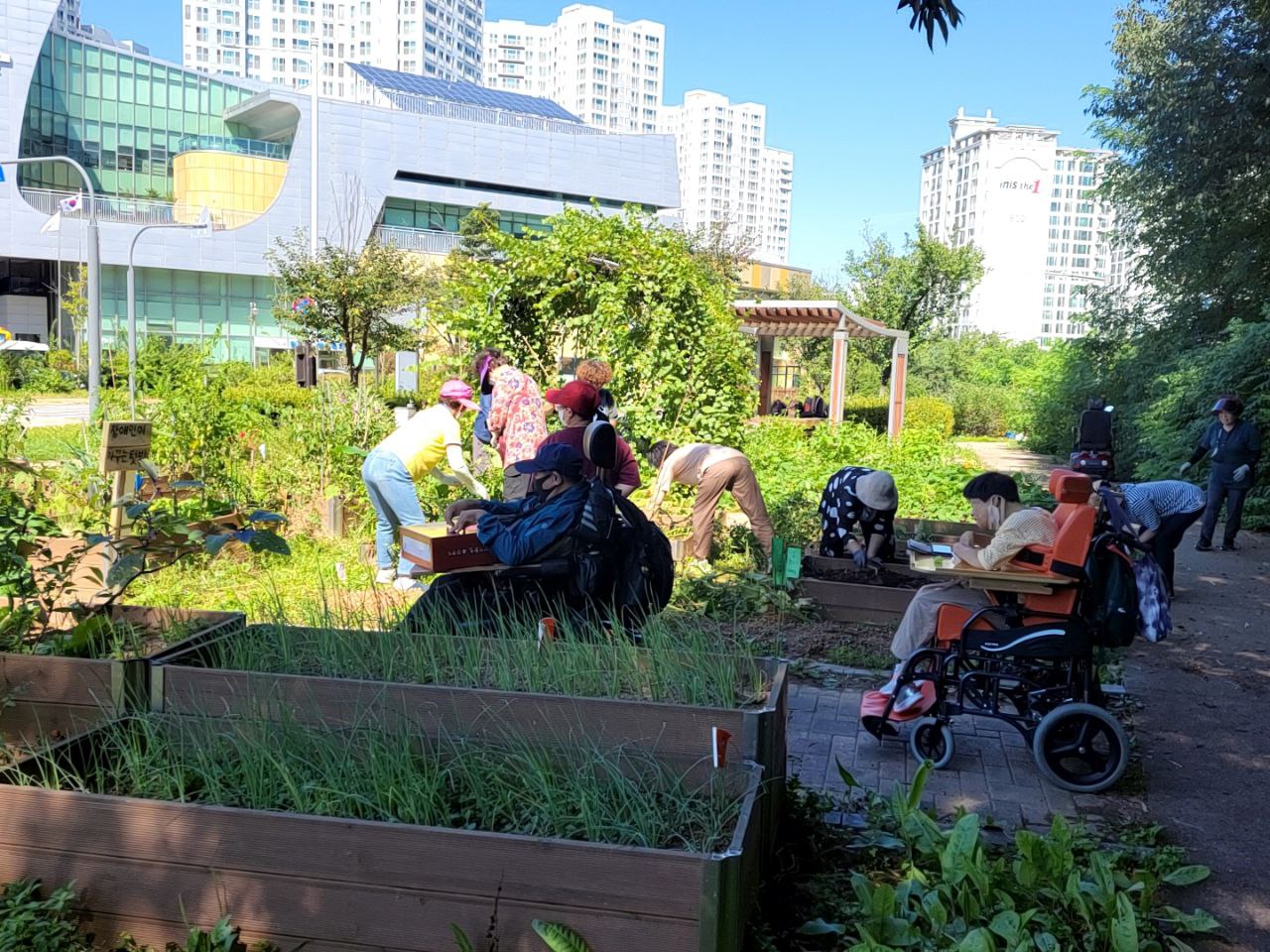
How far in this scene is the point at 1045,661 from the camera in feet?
16.2

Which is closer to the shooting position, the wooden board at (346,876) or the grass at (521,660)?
the wooden board at (346,876)

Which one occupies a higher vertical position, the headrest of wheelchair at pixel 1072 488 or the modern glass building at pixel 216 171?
the modern glass building at pixel 216 171

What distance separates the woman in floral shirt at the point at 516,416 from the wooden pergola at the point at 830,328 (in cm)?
1129

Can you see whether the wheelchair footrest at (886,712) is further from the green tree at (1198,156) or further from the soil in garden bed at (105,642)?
the green tree at (1198,156)

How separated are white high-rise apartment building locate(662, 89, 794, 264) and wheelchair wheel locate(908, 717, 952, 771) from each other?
6784 inches

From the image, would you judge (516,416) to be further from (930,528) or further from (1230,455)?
(1230,455)

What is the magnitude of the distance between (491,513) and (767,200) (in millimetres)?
188957

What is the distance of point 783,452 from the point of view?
14.5 m

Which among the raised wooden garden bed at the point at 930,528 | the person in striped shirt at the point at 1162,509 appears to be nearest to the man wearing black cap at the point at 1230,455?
the person in striped shirt at the point at 1162,509

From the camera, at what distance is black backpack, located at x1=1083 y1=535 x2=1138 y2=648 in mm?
4650

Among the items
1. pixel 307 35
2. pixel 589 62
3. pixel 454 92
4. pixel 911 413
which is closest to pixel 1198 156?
pixel 911 413

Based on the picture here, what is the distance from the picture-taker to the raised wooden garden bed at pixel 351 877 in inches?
105

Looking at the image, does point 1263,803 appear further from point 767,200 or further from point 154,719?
point 767,200

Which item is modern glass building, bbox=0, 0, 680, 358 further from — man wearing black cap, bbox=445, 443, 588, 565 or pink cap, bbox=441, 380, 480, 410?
man wearing black cap, bbox=445, 443, 588, 565
